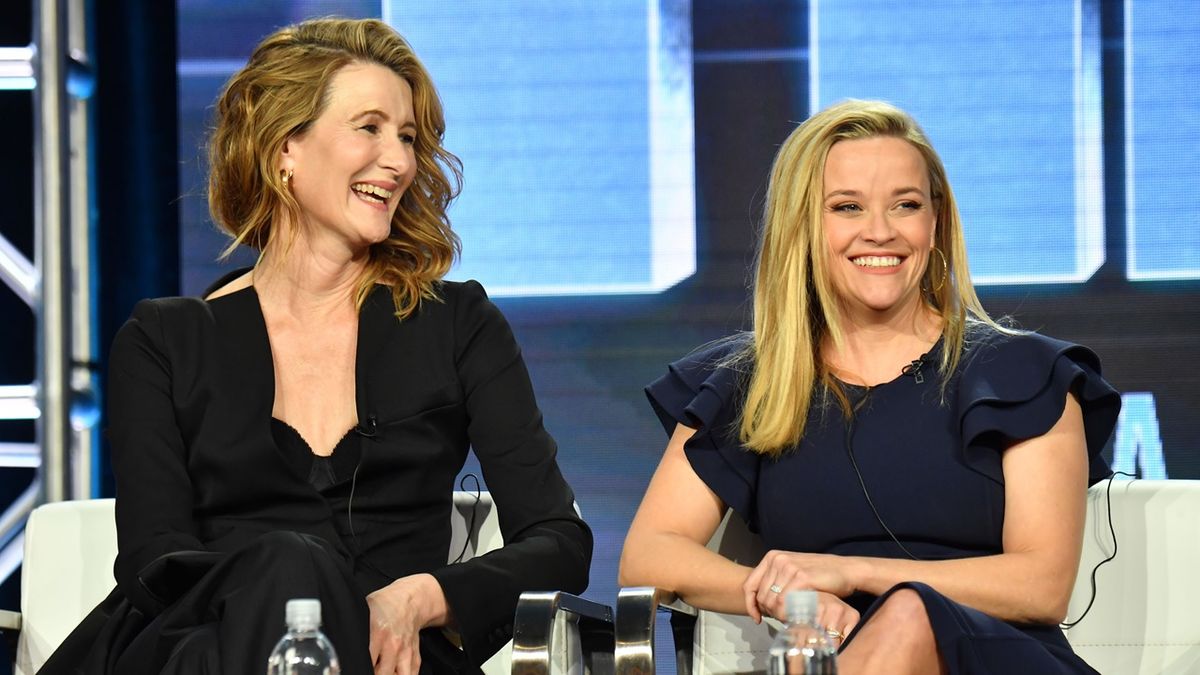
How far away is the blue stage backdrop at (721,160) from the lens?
4273mm

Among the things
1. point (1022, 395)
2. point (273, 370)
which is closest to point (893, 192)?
point (1022, 395)

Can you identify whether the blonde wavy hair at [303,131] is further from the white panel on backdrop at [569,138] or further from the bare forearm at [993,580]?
the white panel on backdrop at [569,138]

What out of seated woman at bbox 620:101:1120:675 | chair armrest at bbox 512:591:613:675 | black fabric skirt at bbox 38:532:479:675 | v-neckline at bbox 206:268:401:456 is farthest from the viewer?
v-neckline at bbox 206:268:401:456

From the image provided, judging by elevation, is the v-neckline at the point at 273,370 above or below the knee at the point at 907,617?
above

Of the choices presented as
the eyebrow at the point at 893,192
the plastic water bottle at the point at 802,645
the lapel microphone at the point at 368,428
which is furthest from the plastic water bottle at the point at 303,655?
the eyebrow at the point at 893,192

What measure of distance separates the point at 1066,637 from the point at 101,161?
10.1 feet

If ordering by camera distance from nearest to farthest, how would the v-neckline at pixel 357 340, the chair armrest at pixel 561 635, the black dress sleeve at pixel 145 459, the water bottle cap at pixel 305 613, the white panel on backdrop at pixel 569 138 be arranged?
the water bottle cap at pixel 305 613, the chair armrest at pixel 561 635, the black dress sleeve at pixel 145 459, the v-neckline at pixel 357 340, the white panel on backdrop at pixel 569 138

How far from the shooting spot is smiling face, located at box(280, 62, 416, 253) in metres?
2.93

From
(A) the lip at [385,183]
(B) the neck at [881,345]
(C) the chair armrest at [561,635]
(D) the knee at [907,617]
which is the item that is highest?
(A) the lip at [385,183]

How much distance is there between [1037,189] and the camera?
431 centimetres

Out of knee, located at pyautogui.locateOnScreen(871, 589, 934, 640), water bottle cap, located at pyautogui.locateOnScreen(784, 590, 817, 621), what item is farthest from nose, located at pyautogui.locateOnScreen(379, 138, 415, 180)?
water bottle cap, located at pyautogui.locateOnScreen(784, 590, 817, 621)

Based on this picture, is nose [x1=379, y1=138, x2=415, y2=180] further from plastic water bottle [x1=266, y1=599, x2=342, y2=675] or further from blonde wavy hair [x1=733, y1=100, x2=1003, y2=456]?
plastic water bottle [x1=266, y1=599, x2=342, y2=675]

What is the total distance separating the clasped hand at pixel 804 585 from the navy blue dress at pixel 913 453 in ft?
0.57

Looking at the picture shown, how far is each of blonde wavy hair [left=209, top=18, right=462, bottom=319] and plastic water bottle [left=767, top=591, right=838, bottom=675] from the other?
1238 mm
